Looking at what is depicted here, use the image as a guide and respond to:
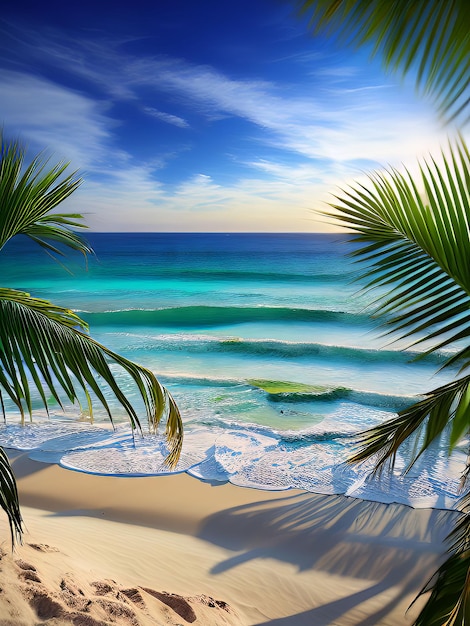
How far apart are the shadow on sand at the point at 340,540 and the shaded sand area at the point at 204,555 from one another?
0.01 metres

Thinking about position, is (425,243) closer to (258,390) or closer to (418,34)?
(418,34)

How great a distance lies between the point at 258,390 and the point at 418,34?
10451 mm

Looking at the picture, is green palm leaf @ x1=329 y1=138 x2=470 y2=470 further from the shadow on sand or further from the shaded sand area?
the shadow on sand

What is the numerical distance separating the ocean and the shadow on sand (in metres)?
0.40

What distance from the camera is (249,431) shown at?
334 inches

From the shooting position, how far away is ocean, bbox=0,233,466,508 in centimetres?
668

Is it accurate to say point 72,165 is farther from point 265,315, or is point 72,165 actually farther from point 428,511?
point 265,315

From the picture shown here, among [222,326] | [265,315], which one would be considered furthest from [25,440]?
[265,315]

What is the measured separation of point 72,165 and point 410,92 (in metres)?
2.24

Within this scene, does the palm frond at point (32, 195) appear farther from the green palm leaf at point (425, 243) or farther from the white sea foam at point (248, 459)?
the white sea foam at point (248, 459)

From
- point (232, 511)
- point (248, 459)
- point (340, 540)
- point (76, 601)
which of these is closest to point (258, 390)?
point (248, 459)

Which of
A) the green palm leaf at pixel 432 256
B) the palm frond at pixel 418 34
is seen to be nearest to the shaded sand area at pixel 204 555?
the green palm leaf at pixel 432 256

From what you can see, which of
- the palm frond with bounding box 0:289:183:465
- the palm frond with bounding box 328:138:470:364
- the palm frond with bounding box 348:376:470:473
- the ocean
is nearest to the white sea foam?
the ocean

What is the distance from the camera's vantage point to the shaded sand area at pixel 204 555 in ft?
11.2
